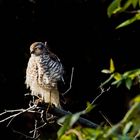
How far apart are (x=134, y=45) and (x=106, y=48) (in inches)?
11.7

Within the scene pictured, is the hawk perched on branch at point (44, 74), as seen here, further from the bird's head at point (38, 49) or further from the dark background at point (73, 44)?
the dark background at point (73, 44)

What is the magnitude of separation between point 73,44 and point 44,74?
108 inches

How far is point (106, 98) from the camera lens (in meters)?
7.72

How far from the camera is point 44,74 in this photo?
Result: 4930mm

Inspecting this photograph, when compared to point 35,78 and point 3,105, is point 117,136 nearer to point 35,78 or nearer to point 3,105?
point 35,78

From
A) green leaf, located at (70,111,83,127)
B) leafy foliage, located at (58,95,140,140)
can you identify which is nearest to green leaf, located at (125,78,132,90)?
leafy foliage, located at (58,95,140,140)

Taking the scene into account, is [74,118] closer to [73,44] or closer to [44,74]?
[44,74]

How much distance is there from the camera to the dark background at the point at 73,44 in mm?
7426

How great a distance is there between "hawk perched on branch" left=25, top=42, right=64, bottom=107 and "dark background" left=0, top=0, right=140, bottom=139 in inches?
80.6

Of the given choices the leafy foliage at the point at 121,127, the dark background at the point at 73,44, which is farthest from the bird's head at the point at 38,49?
the leafy foliage at the point at 121,127

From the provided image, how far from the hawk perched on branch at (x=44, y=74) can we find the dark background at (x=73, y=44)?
2047 mm

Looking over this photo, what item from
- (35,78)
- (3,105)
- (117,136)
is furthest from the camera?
(3,105)

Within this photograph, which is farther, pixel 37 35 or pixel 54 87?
pixel 37 35

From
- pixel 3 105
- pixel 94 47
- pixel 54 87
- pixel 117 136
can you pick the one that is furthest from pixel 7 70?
pixel 117 136
